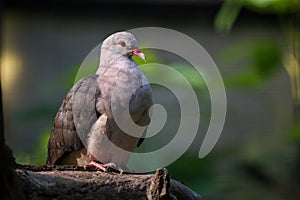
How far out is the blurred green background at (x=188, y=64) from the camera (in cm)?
251

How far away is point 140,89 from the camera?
1.17 meters

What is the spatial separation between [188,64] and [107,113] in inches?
46.2

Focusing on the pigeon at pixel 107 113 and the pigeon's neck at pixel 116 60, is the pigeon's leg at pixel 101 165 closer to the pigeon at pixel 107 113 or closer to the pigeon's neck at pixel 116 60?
the pigeon at pixel 107 113

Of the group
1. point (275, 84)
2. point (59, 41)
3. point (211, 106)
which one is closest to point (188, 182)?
point (211, 106)

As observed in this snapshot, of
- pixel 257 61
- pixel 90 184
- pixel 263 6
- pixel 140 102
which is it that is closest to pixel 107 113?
pixel 140 102

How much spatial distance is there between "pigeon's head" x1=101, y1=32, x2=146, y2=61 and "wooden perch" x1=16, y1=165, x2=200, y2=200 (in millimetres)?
183

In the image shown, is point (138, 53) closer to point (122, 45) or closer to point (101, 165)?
point (122, 45)

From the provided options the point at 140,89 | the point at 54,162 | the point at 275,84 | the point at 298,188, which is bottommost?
the point at 298,188

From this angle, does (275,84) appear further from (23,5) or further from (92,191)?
(92,191)

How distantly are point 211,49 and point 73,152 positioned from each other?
180 cm

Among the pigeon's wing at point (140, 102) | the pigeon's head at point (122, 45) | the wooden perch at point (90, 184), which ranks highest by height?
the pigeon's head at point (122, 45)

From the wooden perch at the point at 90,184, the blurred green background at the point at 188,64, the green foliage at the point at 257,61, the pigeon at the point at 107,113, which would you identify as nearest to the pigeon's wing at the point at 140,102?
the pigeon at the point at 107,113

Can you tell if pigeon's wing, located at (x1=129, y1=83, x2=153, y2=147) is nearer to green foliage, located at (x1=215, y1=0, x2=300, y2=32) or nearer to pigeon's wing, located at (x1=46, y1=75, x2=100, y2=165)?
pigeon's wing, located at (x1=46, y1=75, x2=100, y2=165)

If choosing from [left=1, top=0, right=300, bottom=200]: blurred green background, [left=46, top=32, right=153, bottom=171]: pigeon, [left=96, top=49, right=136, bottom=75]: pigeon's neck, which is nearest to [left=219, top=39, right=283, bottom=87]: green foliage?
[left=1, top=0, right=300, bottom=200]: blurred green background
